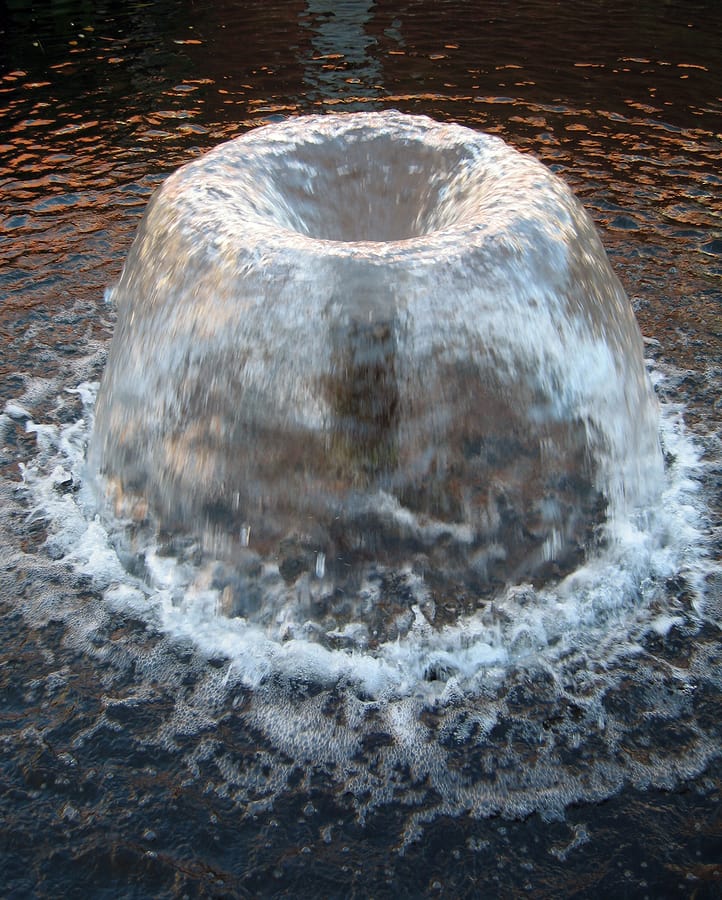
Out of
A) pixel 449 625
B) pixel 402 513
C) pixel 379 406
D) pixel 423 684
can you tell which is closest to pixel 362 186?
pixel 379 406

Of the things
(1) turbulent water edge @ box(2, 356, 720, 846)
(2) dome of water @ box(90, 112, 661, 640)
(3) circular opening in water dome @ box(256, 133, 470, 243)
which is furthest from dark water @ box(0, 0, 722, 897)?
(3) circular opening in water dome @ box(256, 133, 470, 243)

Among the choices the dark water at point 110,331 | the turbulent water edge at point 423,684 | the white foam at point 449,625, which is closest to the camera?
the dark water at point 110,331

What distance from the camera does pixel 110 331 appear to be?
19.3ft

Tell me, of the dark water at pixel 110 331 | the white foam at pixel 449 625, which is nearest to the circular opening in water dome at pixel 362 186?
the dark water at pixel 110 331

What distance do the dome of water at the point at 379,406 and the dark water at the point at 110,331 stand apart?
0.51 metres

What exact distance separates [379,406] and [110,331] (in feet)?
10.0

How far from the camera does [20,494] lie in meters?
4.38

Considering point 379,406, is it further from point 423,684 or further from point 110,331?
point 110,331

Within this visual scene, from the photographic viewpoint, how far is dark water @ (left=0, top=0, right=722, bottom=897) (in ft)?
9.21

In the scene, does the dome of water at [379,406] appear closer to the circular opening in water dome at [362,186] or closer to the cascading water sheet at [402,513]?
the cascading water sheet at [402,513]

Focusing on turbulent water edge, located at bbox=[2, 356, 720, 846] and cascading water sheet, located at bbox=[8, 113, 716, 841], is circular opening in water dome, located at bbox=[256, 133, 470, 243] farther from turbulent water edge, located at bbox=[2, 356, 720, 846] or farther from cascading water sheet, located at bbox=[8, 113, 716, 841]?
turbulent water edge, located at bbox=[2, 356, 720, 846]

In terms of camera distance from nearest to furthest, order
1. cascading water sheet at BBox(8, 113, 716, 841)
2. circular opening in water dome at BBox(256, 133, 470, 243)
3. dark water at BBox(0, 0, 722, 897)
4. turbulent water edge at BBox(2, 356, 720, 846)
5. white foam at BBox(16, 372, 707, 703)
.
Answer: dark water at BBox(0, 0, 722, 897) < turbulent water edge at BBox(2, 356, 720, 846) < cascading water sheet at BBox(8, 113, 716, 841) < white foam at BBox(16, 372, 707, 703) < circular opening in water dome at BBox(256, 133, 470, 243)

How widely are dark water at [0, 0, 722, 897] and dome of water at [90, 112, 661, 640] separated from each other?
0.51 metres

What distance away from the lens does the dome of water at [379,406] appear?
3.51m
